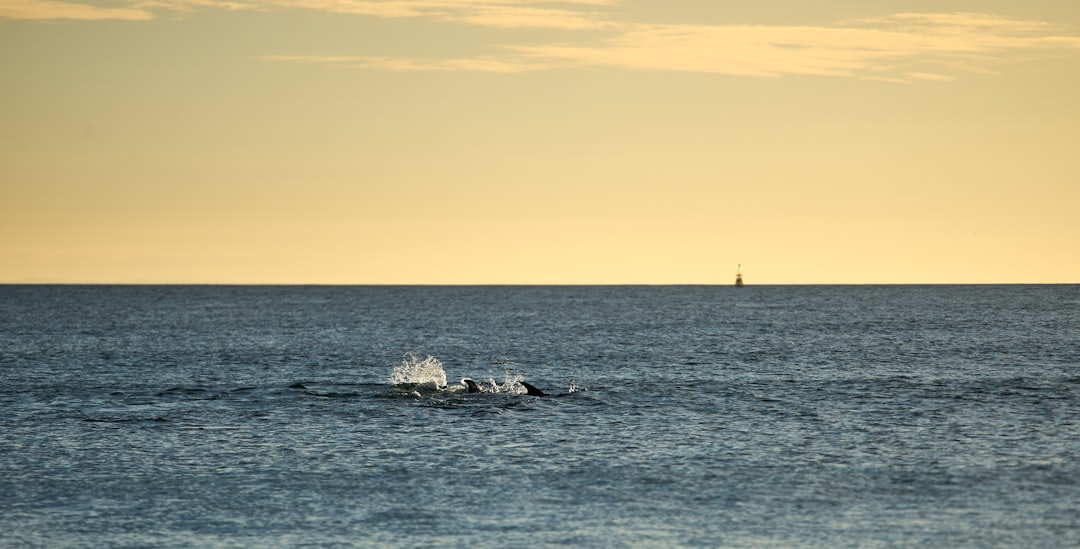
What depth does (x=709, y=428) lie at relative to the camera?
140ft

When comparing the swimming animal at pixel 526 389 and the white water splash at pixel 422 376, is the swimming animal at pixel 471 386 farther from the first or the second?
the white water splash at pixel 422 376

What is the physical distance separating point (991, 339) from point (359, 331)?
6395 cm

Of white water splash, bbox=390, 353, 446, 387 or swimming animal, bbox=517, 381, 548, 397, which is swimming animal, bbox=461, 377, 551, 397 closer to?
swimming animal, bbox=517, 381, 548, 397

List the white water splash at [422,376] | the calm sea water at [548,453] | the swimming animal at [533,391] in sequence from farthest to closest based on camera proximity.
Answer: the white water splash at [422,376], the swimming animal at [533,391], the calm sea water at [548,453]

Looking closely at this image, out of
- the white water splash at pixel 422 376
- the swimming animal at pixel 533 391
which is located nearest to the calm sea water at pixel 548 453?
the white water splash at pixel 422 376

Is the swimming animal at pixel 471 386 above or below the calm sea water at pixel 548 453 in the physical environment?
above

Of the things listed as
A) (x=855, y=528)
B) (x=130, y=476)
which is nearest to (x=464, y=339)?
(x=130, y=476)

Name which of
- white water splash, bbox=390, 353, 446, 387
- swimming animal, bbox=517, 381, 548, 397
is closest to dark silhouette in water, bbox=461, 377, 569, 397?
swimming animal, bbox=517, 381, 548, 397

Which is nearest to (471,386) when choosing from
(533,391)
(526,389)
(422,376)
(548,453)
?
(526,389)

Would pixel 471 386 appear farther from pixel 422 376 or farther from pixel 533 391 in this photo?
pixel 422 376

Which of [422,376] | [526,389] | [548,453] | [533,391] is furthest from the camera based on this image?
[422,376]

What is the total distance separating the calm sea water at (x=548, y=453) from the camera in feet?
89.3

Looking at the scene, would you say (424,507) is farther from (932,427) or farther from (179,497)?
(932,427)

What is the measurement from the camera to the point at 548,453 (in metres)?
37.1
